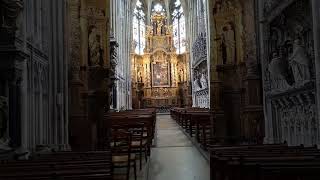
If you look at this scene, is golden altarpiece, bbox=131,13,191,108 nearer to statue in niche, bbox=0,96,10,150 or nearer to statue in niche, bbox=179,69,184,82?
Result: statue in niche, bbox=179,69,184,82

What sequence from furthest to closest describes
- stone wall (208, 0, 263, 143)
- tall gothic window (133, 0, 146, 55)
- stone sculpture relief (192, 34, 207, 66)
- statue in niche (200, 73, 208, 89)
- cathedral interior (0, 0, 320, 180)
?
tall gothic window (133, 0, 146, 55), statue in niche (200, 73, 208, 89), stone sculpture relief (192, 34, 207, 66), stone wall (208, 0, 263, 143), cathedral interior (0, 0, 320, 180)

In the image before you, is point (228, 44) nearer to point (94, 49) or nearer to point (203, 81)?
point (94, 49)

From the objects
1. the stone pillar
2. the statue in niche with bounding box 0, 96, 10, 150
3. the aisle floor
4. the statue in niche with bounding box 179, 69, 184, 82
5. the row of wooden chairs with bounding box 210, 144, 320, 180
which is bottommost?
the aisle floor

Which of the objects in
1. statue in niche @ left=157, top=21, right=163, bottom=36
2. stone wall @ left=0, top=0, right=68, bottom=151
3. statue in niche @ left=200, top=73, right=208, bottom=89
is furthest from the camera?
statue in niche @ left=157, top=21, right=163, bottom=36

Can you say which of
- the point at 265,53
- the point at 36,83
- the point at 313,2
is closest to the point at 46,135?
the point at 36,83

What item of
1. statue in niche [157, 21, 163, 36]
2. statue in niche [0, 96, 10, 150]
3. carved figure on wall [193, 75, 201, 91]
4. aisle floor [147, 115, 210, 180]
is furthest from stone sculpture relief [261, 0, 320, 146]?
statue in niche [157, 21, 163, 36]

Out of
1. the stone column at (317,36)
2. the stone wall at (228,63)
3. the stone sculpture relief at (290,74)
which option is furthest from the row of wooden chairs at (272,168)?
the stone wall at (228,63)

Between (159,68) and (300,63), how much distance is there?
36099mm

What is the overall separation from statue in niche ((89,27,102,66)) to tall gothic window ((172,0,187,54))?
30.6 m

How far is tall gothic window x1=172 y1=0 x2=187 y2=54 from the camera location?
44469 millimetres

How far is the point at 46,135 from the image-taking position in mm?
8812

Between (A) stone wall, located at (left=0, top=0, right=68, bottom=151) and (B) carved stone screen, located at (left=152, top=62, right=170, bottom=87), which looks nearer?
(A) stone wall, located at (left=0, top=0, right=68, bottom=151)

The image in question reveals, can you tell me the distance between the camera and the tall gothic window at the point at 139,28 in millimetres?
43844

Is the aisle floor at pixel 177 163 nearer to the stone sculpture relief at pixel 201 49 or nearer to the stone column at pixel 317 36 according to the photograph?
the stone column at pixel 317 36
